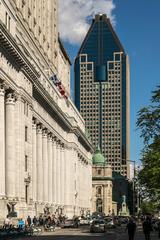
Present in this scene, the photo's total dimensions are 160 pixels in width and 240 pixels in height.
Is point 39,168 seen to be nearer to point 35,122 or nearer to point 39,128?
point 39,128

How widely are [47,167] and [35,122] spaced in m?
14.1

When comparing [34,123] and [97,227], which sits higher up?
[34,123]

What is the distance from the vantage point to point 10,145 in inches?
2800

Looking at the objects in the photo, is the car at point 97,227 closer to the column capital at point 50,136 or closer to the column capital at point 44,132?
the column capital at point 44,132

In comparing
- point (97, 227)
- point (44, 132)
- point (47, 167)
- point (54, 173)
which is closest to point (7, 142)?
point (97, 227)

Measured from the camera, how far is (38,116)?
96562mm

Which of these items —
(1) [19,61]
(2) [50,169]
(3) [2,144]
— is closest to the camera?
(3) [2,144]

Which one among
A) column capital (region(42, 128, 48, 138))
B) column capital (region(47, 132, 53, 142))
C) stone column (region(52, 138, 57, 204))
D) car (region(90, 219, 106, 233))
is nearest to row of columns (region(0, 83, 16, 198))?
car (region(90, 219, 106, 233))

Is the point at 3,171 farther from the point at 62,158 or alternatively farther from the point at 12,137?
the point at 62,158

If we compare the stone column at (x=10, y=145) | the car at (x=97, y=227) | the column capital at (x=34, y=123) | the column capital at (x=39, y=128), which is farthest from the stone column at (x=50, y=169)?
the stone column at (x=10, y=145)

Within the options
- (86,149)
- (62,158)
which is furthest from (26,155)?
(86,149)

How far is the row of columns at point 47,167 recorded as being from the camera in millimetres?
93938

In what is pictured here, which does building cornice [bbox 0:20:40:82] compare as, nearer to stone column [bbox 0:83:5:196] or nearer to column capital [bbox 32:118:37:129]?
stone column [bbox 0:83:5:196]

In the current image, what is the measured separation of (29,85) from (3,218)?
22.2m
